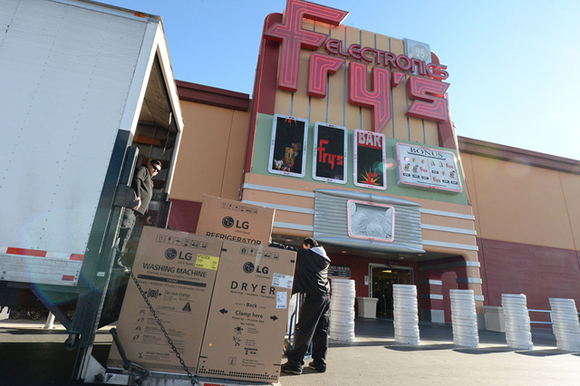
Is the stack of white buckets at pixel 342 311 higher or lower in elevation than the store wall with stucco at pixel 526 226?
lower

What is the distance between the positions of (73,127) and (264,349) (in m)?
2.76

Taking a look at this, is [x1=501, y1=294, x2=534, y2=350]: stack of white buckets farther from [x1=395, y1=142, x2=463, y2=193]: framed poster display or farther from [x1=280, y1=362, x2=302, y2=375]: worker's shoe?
[x1=280, y1=362, x2=302, y2=375]: worker's shoe

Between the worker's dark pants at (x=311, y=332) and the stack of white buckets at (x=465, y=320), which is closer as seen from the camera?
the worker's dark pants at (x=311, y=332)

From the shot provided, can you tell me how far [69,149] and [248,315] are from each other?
2.27 m

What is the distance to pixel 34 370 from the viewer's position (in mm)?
3084

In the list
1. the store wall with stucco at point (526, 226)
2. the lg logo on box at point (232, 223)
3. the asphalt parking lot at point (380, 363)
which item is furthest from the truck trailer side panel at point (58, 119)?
the store wall with stucco at point (526, 226)

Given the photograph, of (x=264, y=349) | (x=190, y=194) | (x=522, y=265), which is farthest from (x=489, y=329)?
(x=190, y=194)

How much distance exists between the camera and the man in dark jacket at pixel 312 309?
383 cm

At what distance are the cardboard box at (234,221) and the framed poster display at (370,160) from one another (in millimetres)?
7889

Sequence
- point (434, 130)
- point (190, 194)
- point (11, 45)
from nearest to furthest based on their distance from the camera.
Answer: point (11, 45) < point (190, 194) < point (434, 130)

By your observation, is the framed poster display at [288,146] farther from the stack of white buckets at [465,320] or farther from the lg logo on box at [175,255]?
the lg logo on box at [175,255]

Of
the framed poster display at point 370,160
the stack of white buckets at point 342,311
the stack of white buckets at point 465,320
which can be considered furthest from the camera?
the framed poster display at point 370,160

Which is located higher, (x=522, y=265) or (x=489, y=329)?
(x=522, y=265)

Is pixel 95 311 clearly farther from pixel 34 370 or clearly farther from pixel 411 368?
pixel 411 368
